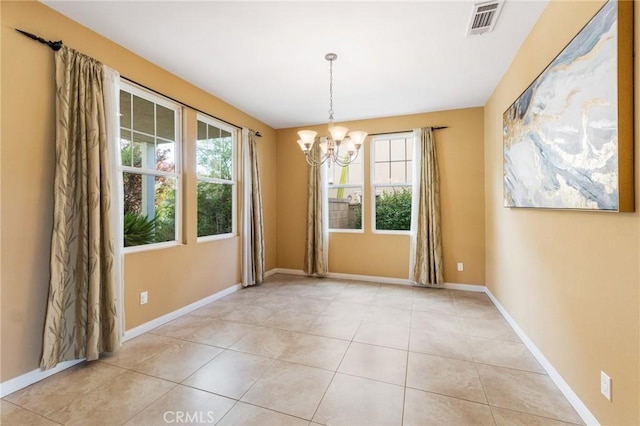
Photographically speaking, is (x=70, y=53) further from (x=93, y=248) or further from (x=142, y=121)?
(x=93, y=248)

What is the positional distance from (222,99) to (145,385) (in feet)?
11.1

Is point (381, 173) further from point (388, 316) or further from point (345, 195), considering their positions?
point (388, 316)

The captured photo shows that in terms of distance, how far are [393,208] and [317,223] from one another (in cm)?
134

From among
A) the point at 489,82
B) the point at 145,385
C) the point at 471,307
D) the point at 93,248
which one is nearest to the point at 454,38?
the point at 489,82

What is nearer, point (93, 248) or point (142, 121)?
point (93, 248)

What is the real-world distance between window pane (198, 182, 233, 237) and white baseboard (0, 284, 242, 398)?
2.85 feet

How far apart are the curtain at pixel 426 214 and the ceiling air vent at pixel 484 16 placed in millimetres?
1951

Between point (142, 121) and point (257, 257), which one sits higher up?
point (142, 121)

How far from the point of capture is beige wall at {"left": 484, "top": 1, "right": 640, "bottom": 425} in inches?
50.7

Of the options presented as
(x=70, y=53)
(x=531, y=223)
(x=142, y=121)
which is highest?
→ (x=70, y=53)

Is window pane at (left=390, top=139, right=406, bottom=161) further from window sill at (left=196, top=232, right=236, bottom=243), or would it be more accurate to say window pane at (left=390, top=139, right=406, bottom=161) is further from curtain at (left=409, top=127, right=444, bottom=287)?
window sill at (left=196, top=232, right=236, bottom=243)

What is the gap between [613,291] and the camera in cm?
138

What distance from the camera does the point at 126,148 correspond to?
2693 mm

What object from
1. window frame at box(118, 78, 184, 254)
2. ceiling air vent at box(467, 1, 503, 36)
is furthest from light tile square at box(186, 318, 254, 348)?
ceiling air vent at box(467, 1, 503, 36)
